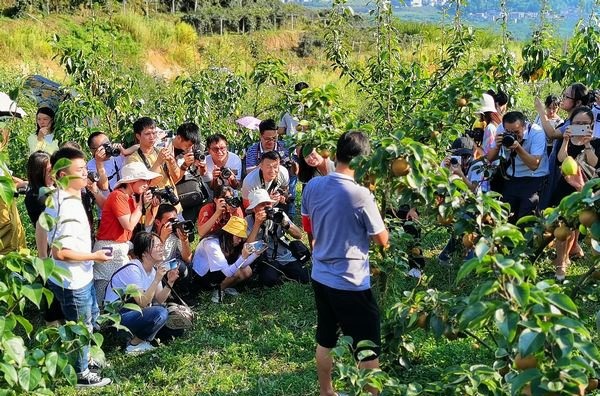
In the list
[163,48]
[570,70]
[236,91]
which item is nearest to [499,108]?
[570,70]

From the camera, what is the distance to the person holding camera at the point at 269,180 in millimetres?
4910

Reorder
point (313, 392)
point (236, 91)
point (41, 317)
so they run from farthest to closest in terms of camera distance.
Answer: point (236, 91) < point (41, 317) < point (313, 392)

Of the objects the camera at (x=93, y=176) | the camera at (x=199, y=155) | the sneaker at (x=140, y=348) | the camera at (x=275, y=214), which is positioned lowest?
the sneaker at (x=140, y=348)

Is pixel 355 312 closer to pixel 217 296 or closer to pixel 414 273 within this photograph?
pixel 414 273

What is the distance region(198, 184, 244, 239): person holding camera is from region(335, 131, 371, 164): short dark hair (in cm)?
192

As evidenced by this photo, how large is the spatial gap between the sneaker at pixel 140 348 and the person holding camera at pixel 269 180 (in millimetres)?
1296

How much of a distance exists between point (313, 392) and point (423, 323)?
3.96ft

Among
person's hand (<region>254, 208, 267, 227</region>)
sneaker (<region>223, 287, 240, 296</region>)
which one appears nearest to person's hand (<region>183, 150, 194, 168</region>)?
person's hand (<region>254, 208, 267, 227</region>)

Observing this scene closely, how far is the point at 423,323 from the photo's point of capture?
2.54 metres

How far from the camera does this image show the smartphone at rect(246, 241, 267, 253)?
475 cm

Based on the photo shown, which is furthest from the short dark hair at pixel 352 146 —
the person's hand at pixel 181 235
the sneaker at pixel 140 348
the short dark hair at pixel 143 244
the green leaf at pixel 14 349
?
the person's hand at pixel 181 235

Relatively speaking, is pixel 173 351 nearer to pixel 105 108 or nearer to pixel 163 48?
pixel 105 108

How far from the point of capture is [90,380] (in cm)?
368

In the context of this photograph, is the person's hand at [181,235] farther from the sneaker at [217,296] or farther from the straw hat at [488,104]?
the straw hat at [488,104]
